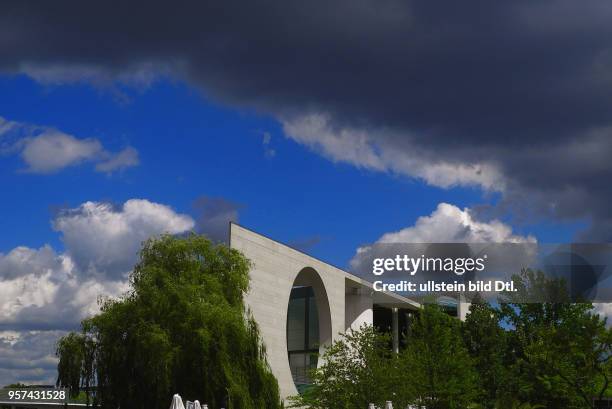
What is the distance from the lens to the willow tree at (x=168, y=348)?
3384 centimetres

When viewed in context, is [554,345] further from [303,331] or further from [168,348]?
[303,331]

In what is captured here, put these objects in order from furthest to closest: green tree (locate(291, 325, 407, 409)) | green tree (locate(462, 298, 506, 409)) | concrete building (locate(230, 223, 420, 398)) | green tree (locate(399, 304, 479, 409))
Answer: green tree (locate(462, 298, 506, 409)), concrete building (locate(230, 223, 420, 398)), green tree (locate(399, 304, 479, 409)), green tree (locate(291, 325, 407, 409))

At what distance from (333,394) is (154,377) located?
26.2 feet

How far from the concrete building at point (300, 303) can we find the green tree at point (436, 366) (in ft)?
15.5

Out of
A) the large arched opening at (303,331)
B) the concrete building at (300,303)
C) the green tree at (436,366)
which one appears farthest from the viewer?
the large arched opening at (303,331)

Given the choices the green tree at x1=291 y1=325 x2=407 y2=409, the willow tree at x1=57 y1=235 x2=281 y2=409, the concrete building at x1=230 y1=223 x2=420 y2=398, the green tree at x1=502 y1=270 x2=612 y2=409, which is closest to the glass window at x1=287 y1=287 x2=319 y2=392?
the concrete building at x1=230 y1=223 x2=420 y2=398

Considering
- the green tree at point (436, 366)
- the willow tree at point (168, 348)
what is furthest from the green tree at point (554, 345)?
the willow tree at point (168, 348)

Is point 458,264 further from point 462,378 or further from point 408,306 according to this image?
point 462,378

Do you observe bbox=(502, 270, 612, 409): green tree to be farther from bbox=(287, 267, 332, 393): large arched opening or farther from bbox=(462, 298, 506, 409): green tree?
bbox=(287, 267, 332, 393): large arched opening

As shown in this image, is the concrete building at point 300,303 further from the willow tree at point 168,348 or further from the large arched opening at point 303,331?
the willow tree at point 168,348

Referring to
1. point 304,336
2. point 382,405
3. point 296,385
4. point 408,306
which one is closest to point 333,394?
point 382,405

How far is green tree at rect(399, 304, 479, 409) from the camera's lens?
4216 centimetres

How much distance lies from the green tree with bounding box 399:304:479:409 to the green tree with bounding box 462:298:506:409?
6.02m

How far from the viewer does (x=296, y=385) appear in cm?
5459
